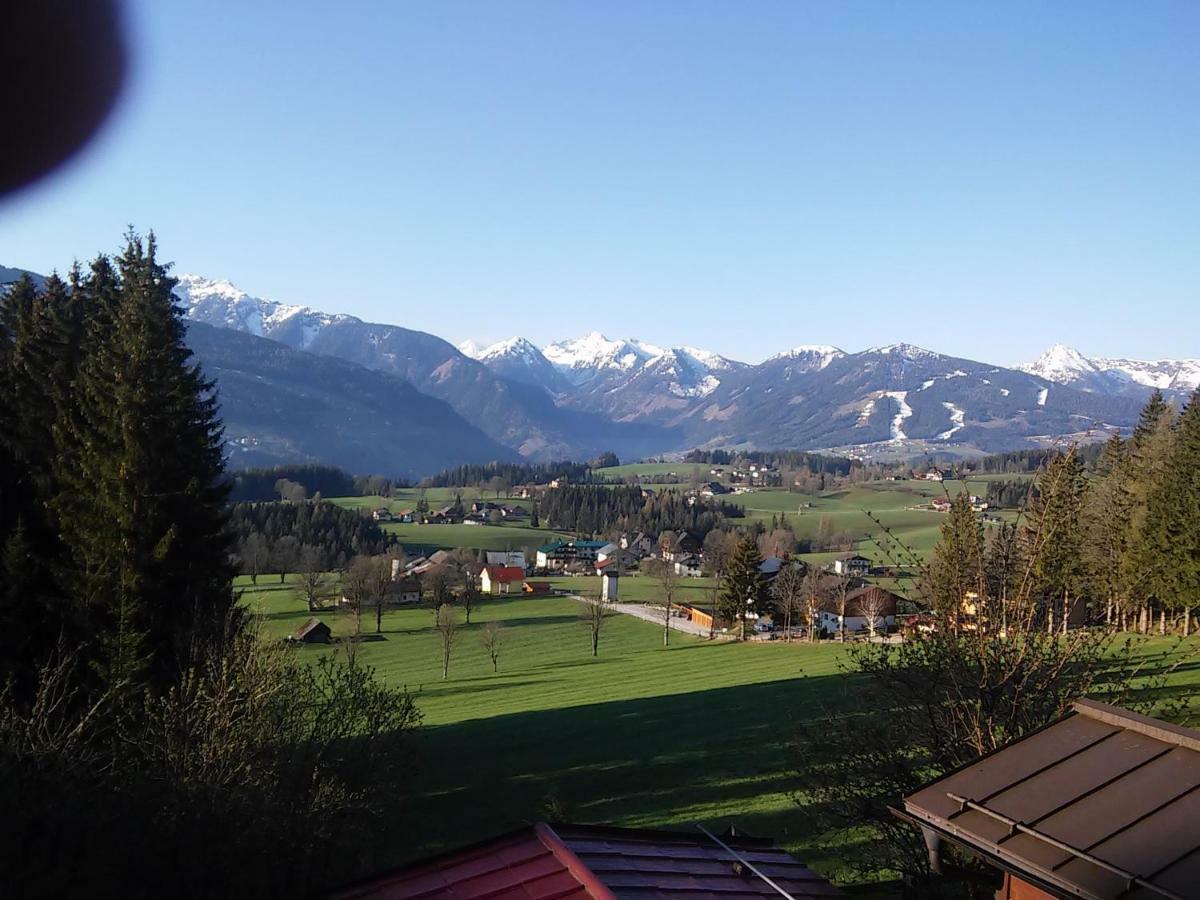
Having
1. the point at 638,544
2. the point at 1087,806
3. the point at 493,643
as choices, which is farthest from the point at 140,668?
the point at 638,544

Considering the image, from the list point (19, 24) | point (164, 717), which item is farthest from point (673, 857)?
point (19, 24)

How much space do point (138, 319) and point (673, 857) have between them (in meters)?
17.4

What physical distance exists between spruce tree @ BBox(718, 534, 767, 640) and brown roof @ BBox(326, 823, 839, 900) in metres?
54.6

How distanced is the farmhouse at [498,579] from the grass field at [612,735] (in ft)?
118

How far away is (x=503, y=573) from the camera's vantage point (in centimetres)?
9906

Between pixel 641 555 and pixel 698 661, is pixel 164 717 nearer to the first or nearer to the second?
pixel 698 661

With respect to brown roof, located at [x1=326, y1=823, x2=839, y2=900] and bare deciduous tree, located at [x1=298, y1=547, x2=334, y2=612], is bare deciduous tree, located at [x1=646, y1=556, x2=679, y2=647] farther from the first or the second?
brown roof, located at [x1=326, y1=823, x2=839, y2=900]

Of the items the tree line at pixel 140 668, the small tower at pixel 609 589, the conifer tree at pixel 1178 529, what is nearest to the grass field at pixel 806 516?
the small tower at pixel 609 589

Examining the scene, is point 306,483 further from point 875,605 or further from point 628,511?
point 875,605

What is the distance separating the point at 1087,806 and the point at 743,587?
188 feet

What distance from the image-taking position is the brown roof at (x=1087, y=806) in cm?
436

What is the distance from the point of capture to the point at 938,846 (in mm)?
5738

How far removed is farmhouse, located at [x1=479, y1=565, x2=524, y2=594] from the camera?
317ft

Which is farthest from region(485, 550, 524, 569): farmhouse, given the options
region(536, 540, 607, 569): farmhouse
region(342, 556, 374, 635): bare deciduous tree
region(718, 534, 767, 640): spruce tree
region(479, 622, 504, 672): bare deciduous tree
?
region(718, 534, 767, 640): spruce tree
